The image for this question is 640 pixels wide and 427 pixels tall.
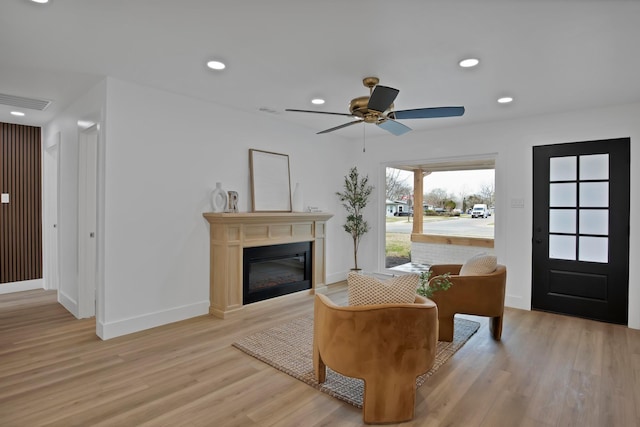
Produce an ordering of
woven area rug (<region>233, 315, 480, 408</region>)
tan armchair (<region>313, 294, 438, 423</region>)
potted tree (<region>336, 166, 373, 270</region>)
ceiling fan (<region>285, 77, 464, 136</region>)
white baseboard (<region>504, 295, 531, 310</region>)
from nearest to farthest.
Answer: tan armchair (<region>313, 294, 438, 423</region>) < woven area rug (<region>233, 315, 480, 408</region>) < ceiling fan (<region>285, 77, 464, 136</region>) < white baseboard (<region>504, 295, 531, 310</region>) < potted tree (<region>336, 166, 373, 270</region>)

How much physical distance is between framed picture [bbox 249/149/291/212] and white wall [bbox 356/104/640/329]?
1.97 meters

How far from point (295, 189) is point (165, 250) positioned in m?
2.00

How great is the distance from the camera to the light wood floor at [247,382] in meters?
2.19

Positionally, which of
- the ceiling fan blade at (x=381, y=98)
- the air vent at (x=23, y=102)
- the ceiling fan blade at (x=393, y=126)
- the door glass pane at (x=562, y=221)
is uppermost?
the air vent at (x=23, y=102)

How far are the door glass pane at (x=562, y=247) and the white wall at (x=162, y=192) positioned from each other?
12.7ft

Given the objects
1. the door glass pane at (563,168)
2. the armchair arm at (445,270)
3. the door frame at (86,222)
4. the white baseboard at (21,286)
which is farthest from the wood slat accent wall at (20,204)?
the door glass pane at (563,168)

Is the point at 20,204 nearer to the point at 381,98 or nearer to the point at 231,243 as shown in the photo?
the point at 231,243

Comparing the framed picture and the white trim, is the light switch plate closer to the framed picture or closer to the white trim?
the white trim

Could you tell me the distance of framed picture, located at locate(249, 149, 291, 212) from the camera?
15.2 ft

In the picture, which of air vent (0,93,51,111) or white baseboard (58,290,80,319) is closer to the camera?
air vent (0,93,51,111)

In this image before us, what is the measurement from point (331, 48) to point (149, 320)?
316cm

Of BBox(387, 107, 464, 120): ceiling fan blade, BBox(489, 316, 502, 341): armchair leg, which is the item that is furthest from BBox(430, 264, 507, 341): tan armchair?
BBox(387, 107, 464, 120): ceiling fan blade

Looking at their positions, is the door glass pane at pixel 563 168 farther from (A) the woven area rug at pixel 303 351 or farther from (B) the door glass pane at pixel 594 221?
(A) the woven area rug at pixel 303 351

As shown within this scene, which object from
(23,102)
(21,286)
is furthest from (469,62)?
(21,286)
